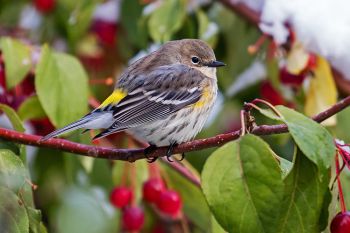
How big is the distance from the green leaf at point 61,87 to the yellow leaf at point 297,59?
42.3 inches

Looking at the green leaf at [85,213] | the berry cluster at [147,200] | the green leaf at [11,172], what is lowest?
the green leaf at [85,213]

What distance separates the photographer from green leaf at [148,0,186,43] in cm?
383

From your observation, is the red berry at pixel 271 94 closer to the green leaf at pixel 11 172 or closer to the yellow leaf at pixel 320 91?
the yellow leaf at pixel 320 91

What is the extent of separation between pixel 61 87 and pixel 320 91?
1332 millimetres

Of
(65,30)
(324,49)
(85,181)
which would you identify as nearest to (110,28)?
(65,30)

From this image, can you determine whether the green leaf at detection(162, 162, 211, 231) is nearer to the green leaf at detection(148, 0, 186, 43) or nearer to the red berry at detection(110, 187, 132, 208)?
the red berry at detection(110, 187, 132, 208)

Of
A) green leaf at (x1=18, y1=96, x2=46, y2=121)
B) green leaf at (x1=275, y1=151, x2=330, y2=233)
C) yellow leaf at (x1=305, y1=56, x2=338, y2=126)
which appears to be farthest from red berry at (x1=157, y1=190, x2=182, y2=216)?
green leaf at (x1=275, y1=151, x2=330, y2=233)

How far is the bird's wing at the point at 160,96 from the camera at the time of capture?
11.6 ft

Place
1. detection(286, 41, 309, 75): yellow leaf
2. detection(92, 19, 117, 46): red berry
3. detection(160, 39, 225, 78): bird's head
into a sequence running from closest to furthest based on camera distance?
detection(286, 41, 309, 75): yellow leaf → detection(160, 39, 225, 78): bird's head → detection(92, 19, 117, 46): red berry

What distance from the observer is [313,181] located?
7.92ft

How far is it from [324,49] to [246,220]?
195 centimetres

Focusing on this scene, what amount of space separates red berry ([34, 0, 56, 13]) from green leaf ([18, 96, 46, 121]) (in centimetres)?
111

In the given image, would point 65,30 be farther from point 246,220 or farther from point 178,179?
point 246,220

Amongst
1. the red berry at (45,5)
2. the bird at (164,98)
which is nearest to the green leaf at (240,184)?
the bird at (164,98)
